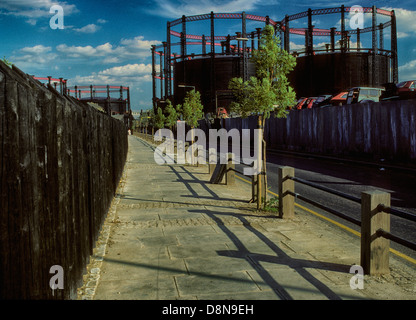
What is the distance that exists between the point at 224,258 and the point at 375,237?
7.11ft

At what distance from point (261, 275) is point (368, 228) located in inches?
62.2

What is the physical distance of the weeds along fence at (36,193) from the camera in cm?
266

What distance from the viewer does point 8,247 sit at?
2.67 m

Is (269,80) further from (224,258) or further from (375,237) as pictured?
(375,237)

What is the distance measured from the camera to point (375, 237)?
5.25 metres

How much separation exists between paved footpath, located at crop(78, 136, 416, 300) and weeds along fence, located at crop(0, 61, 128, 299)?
0.97 meters

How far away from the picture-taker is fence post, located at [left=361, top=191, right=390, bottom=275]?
525cm

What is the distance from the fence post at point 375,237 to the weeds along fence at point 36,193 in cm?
375
